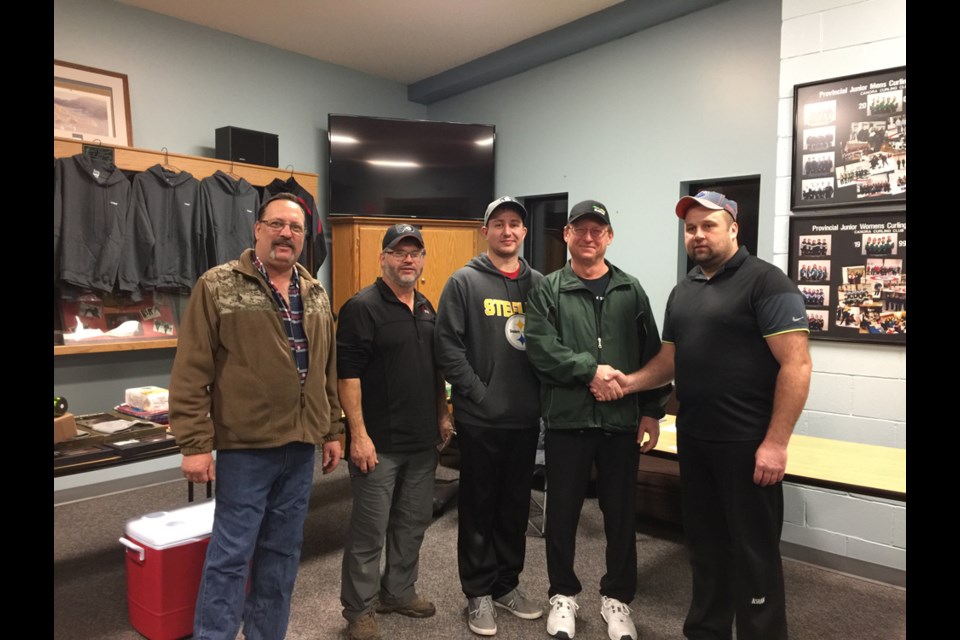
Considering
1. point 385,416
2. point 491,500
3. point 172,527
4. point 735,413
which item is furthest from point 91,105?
point 735,413

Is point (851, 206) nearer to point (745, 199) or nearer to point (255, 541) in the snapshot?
point (745, 199)

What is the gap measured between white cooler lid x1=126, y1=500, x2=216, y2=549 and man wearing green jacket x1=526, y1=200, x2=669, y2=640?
1.33 metres

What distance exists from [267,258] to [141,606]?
4.67 ft

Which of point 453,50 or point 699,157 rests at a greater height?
point 453,50

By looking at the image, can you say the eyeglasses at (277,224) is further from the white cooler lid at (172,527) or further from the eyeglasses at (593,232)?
the white cooler lid at (172,527)

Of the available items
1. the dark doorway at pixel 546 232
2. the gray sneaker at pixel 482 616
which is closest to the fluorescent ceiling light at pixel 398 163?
the dark doorway at pixel 546 232

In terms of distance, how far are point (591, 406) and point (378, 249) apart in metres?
3.20

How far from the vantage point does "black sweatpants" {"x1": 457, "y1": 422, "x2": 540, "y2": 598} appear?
7.52 ft

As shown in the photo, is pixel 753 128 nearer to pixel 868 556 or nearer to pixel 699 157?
pixel 699 157

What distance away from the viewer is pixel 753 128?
3.79 m

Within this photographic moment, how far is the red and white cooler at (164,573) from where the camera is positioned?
7.21 ft

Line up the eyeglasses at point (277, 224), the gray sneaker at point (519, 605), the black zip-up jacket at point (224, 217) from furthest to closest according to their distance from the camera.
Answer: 1. the black zip-up jacket at point (224, 217)
2. the gray sneaker at point (519, 605)
3. the eyeglasses at point (277, 224)

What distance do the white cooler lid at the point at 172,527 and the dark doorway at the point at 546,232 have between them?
3.48 metres
